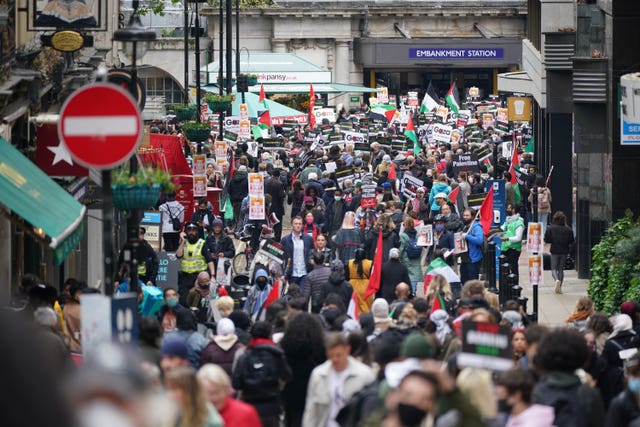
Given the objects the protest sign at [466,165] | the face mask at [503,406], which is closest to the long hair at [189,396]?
the face mask at [503,406]

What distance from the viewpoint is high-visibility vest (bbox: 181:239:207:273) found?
1922cm

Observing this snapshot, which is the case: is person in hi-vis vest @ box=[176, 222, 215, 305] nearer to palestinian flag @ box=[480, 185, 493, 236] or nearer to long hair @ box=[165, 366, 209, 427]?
palestinian flag @ box=[480, 185, 493, 236]

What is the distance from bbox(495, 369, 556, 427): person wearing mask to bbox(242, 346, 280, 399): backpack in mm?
2666

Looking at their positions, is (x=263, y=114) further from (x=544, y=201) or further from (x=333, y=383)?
(x=333, y=383)

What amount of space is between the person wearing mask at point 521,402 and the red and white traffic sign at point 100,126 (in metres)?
2.47

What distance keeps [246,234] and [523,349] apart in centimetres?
1486

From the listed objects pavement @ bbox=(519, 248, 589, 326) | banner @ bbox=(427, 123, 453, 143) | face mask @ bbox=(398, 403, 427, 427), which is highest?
banner @ bbox=(427, 123, 453, 143)

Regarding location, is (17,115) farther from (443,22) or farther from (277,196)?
(443,22)

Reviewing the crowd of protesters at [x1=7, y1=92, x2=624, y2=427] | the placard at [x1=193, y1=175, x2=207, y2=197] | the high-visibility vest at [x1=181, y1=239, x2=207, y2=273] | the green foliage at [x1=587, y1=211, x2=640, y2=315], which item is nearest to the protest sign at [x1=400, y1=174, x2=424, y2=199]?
the crowd of protesters at [x1=7, y1=92, x2=624, y2=427]

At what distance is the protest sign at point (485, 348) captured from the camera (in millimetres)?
6789

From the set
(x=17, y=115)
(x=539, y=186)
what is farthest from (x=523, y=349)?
(x=539, y=186)

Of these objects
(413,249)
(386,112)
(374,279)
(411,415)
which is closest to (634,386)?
(411,415)

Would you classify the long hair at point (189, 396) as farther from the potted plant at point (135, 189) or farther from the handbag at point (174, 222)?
the handbag at point (174, 222)

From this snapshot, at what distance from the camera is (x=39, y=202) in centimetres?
1243
